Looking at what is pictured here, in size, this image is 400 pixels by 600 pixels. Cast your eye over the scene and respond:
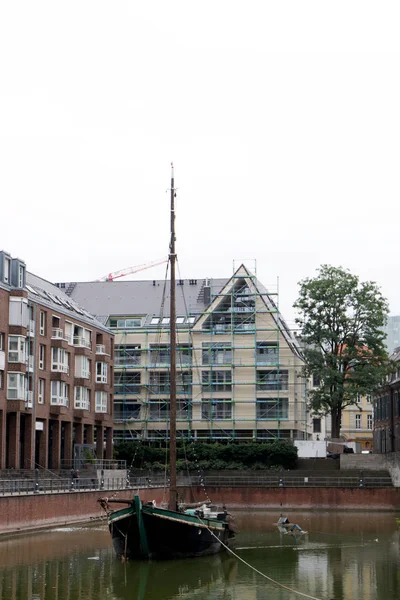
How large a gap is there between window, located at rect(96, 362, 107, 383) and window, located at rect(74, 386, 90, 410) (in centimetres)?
318

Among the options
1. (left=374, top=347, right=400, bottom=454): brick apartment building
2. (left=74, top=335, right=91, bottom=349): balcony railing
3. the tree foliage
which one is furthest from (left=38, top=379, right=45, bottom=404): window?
(left=374, top=347, right=400, bottom=454): brick apartment building

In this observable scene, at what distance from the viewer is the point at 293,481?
248 ft

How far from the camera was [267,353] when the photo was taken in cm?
9194

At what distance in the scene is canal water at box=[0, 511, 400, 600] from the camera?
30578 mm

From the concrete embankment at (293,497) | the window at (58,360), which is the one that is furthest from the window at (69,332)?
the concrete embankment at (293,497)

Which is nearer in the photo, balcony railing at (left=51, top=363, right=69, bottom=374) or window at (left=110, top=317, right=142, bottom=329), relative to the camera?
balcony railing at (left=51, top=363, right=69, bottom=374)

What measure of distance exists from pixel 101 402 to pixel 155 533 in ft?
152

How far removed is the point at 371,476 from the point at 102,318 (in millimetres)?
35802

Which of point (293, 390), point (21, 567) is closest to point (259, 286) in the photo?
point (293, 390)

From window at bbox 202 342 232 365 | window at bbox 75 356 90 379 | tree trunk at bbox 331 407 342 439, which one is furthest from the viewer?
window at bbox 202 342 232 365

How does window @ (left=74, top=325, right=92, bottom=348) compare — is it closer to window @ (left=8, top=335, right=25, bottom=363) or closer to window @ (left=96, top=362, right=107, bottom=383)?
window @ (left=96, top=362, right=107, bottom=383)

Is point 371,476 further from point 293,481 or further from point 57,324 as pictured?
point 57,324

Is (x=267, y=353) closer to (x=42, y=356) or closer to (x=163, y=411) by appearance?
(x=163, y=411)

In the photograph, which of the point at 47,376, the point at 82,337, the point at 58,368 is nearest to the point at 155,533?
the point at 47,376
